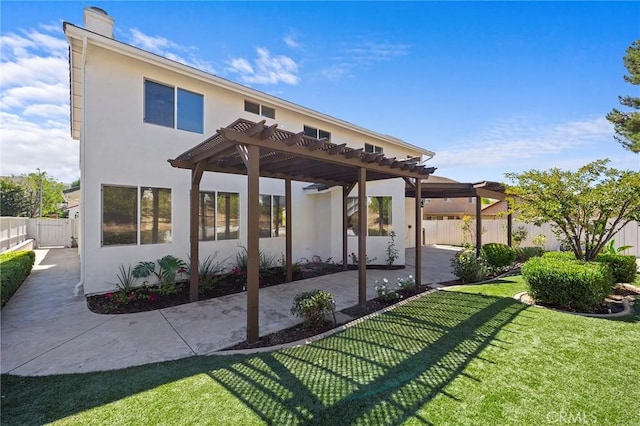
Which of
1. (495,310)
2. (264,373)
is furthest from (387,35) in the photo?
(264,373)

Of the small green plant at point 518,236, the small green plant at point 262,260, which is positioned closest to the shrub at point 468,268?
the small green plant at point 262,260

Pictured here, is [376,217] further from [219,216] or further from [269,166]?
[219,216]

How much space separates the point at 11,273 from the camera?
23.1 feet

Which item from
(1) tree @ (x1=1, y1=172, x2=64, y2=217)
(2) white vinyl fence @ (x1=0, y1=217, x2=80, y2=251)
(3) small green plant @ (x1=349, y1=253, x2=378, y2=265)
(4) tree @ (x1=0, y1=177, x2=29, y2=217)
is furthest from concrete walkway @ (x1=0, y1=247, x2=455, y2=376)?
(1) tree @ (x1=1, y1=172, x2=64, y2=217)

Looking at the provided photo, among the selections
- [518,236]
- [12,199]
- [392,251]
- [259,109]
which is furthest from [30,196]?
[518,236]

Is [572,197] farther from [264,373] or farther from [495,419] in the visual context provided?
[264,373]

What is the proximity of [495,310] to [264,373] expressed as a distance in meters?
5.02

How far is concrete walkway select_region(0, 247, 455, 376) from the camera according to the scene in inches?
167

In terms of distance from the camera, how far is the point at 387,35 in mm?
10172

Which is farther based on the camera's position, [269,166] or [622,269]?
[622,269]

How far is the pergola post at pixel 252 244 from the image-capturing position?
4.75 m

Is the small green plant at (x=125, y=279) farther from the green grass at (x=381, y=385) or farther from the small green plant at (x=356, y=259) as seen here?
the small green plant at (x=356, y=259)

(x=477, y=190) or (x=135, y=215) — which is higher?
(x=477, y=190)

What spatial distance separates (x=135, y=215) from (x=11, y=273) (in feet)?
9.87
